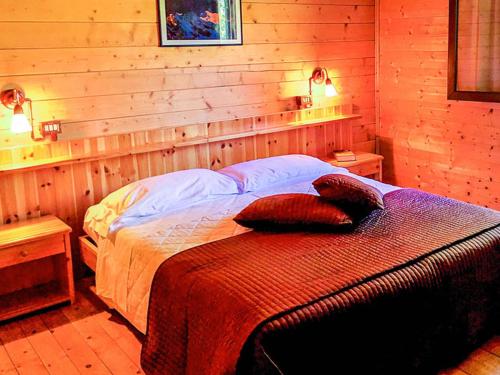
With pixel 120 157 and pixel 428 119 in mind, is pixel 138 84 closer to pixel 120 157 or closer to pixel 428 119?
pixel 120 157

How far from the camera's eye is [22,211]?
3307 millimetres

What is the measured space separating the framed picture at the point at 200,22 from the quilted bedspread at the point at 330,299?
161 cm

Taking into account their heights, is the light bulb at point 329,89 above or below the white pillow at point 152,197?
above

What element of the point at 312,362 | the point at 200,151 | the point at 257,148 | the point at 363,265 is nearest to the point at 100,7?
the point at 200,151

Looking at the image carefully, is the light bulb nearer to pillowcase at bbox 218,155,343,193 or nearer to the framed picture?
pillowcase at bbox 218,155,343,193

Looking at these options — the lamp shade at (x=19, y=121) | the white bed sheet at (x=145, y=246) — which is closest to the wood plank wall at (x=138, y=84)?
the lamp shade at (x=19, y=121)

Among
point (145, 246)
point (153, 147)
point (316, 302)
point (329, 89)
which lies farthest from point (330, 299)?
point (329, 89)

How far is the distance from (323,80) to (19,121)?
7.65 feet

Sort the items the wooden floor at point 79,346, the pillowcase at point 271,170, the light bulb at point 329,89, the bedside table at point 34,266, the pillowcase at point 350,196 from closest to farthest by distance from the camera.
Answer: the wooden floor at point 79,346 → the pillowcase at point 350,196 → the bedside table at point 34,266 → the pillowcase at point 271,170 → the light bulb at point 329,89

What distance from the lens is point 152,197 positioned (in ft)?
10.5

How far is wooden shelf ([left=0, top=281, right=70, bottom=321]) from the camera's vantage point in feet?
10.2

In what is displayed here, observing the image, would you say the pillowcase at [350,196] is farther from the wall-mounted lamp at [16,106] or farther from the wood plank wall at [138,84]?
the wall-mounted lamp at [16,106]

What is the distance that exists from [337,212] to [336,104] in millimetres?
2158

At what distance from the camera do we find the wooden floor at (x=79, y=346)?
2.60m
